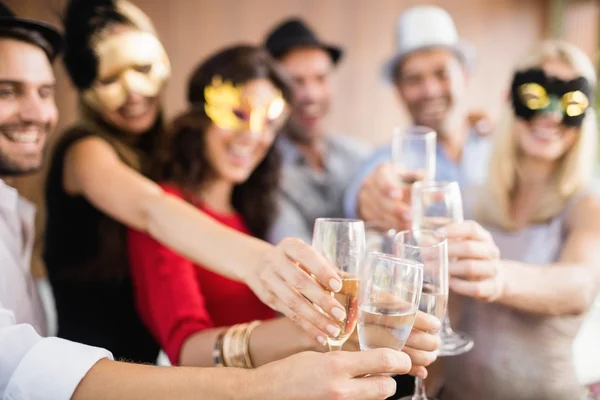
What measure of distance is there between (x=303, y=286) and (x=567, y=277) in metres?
0.53

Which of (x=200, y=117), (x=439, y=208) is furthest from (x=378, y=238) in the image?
(x=200, y=117)

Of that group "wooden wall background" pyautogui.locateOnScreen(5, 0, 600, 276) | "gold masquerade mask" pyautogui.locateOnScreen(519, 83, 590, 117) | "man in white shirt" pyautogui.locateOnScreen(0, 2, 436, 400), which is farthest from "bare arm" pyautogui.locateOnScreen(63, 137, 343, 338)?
"wooden wall background" pyautogui.locateOnScreen(5, 0, 600, 276)

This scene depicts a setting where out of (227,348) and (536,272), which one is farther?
(536,272)

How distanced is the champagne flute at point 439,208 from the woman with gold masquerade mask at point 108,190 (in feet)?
1.05

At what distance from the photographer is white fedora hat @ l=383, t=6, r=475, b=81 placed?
66.4 inches

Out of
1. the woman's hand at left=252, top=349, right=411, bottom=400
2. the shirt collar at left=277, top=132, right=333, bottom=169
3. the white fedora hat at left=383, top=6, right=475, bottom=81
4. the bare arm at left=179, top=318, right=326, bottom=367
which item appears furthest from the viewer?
the shirt collar at left=277, top=132, right=333, bottom=169

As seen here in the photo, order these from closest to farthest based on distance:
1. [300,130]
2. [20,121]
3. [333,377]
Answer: [333,377] → [20,121] → [300,130]

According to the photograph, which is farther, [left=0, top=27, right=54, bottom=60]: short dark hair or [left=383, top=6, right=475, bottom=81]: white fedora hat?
[left=383, top=6, right=475, bottom=81]: white fedora hat

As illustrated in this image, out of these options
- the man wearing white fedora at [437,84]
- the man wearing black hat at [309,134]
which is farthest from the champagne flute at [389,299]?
the man wearing black hat at [309,134]

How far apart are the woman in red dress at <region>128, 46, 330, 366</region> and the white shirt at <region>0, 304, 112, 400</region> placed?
0.25m

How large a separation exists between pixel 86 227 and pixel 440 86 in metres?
1.15

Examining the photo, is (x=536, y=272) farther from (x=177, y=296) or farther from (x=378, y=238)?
(x=177, y=296)

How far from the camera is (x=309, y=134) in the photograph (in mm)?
1873

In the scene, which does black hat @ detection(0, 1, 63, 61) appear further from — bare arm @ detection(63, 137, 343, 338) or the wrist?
the wrist
